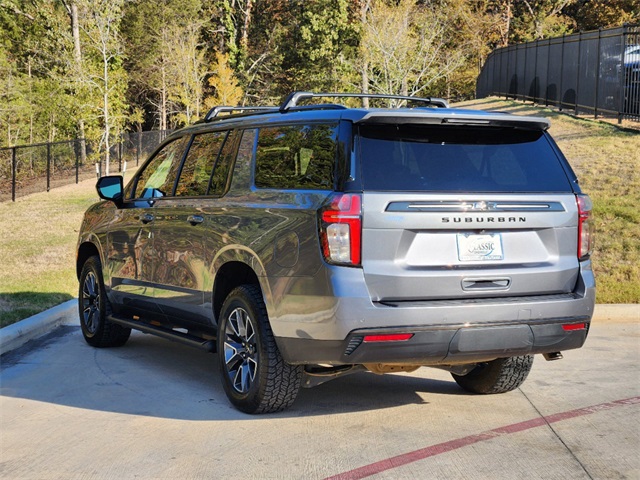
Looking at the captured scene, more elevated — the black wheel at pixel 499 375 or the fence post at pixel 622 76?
the fence post at pixel 622 76

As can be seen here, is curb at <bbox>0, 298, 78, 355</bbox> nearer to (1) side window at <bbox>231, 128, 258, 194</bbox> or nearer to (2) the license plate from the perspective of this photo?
(1) side window at <bbox>231, 128, 258, 194</bbox>

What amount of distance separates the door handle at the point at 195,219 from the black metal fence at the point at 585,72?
57.1 ft

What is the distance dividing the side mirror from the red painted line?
13.7 feet

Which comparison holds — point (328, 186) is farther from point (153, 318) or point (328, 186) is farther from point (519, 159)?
point (153, 318)

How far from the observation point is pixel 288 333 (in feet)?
19.2

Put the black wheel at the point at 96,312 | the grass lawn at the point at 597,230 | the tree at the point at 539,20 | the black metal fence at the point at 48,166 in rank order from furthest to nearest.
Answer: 1. the tree at the point at 539,20
2. the black metal fence at the point at 48,166
3. the grass lawn at the point at 597,230
4. the black wheel at the point at 96,312

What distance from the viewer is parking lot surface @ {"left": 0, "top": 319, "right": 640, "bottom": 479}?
5277 millimetres

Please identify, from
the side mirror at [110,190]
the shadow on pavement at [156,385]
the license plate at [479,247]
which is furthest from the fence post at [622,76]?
the license plate at [479,247]

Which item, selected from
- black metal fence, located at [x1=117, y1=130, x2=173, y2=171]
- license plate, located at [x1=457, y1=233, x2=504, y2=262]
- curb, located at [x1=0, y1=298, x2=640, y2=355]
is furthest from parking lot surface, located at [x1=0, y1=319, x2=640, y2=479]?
black metal fence, located at [x1=117, y1=130, x2=173, y2=171]

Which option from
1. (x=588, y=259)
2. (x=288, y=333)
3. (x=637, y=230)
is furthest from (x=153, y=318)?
(x=637, y=230)

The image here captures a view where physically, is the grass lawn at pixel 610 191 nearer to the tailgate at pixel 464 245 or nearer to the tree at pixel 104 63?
the tailgate at pixel 464 245

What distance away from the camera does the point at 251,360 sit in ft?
20.7

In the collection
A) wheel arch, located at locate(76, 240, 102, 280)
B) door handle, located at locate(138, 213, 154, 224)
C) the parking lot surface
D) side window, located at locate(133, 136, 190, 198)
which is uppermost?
side window, located at locate(133, 136, 190, 198)

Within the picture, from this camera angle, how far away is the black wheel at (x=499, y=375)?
6.91m
